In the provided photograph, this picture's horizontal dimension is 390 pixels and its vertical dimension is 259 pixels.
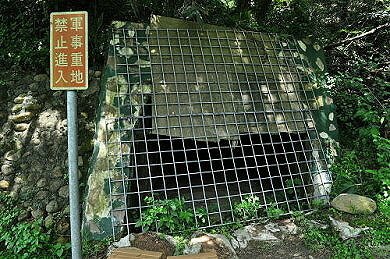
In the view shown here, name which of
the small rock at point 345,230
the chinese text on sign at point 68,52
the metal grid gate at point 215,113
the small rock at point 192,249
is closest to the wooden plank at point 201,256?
the small rock at point 192,249

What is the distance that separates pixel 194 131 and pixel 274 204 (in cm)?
110

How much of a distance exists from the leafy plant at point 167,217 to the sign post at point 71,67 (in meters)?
0.91

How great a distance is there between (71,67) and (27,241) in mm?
1992

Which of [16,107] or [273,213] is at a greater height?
[16,107]

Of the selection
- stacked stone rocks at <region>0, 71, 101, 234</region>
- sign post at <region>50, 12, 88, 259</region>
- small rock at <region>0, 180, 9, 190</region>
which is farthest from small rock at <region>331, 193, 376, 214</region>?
small rock at <region>0, 180, 9, 190</region>

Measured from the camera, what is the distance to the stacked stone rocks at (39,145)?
3912 millimetres

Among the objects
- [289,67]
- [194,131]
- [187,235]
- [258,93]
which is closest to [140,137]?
[194,131]

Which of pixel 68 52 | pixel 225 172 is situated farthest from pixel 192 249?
pixel 68 52

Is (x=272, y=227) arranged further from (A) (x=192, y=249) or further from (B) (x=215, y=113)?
(B) (x=215, y=113)

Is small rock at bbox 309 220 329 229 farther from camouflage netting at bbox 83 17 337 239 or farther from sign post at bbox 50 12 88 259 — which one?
sign post at bbox 50 12 88 259

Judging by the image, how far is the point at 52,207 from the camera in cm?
386

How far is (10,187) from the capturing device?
4.02 metres

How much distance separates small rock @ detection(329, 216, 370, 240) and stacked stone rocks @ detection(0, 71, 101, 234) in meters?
2.65

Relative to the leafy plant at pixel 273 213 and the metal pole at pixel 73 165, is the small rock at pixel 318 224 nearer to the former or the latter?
the leafy plant at pixel 273 213
